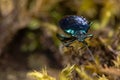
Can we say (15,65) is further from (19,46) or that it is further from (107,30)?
(107,30)

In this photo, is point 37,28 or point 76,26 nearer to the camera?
point 76,26

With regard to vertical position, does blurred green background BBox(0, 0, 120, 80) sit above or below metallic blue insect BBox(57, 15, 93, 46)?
above

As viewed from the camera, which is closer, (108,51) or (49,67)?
(108,51)

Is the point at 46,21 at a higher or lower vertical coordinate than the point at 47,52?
higher

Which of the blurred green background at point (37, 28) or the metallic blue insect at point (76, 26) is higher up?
the blurred green background at point (37, 28)

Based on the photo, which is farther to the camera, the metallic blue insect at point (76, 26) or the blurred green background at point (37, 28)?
the blurred green background at point (37, 28)

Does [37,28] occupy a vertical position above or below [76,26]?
above

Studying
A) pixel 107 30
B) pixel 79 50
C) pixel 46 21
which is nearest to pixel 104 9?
pixel 107 30

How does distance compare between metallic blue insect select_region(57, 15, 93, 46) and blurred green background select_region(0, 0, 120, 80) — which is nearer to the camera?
metallic blue insect select_region(57, 15, 93, 46)
